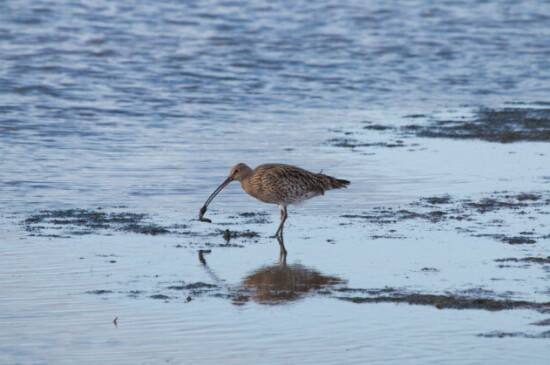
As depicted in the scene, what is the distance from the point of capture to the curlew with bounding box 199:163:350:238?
9.73 m

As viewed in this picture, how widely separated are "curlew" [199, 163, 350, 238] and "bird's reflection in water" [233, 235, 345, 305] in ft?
4.91

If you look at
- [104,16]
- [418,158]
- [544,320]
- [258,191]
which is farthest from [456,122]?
[104,16]

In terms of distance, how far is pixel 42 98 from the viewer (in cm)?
1739

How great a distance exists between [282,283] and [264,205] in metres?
3.11

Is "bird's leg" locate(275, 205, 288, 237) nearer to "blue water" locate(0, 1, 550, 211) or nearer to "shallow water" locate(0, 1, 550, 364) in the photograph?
"shallow water" locate(0, 1, 550, 364)

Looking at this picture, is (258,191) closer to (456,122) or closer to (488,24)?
(456,122)

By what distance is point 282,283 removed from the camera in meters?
7.68

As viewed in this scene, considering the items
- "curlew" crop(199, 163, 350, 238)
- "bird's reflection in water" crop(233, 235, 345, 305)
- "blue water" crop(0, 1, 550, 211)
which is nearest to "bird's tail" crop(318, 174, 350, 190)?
"curlew" crop(199, 163, 350, 238)

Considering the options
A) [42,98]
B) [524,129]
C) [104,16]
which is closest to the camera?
[524,129]

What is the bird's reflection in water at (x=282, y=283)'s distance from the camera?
7234 mm

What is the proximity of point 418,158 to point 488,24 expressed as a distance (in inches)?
657

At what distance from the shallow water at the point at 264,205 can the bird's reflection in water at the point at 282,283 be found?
0.08 feet

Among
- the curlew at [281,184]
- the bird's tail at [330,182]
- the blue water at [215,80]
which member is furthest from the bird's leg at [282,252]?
the blue water at [215,80]

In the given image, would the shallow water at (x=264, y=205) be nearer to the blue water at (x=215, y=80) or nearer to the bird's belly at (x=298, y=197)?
the blue water at (x=215, y=80)
